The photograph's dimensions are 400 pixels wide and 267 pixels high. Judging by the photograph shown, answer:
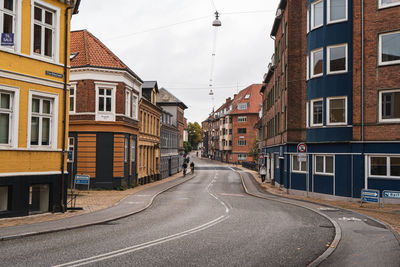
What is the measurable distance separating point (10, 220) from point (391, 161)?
59.2 ft

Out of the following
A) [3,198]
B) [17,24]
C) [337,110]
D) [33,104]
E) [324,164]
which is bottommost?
[3,198]

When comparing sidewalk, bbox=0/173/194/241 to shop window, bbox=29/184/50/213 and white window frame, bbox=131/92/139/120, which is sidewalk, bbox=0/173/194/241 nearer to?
shop window, bbox=29/184/50/213

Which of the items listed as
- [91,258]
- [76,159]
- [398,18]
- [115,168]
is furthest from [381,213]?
[76,159]

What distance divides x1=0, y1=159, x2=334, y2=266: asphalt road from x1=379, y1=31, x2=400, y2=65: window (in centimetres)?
1033

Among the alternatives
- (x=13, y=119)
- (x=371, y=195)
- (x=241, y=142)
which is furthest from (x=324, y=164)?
(x=241, y=142)

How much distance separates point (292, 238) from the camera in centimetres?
1048

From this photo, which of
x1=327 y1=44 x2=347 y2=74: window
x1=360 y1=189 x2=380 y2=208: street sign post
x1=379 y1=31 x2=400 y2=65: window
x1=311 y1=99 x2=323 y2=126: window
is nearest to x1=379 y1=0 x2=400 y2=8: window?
x1=379 y1=31 x2=400 y2=65: window

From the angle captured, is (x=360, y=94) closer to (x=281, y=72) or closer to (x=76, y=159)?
(x=281, y=72)

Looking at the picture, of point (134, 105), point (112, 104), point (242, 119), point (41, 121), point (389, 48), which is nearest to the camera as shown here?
point (41, 121)

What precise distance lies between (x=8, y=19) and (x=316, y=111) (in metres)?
17.1

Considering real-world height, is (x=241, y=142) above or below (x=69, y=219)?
above

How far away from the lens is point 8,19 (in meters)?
13.1

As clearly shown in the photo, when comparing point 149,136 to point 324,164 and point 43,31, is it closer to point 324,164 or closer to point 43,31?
point 324,164

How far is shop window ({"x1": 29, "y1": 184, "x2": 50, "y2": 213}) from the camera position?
48.0ft
